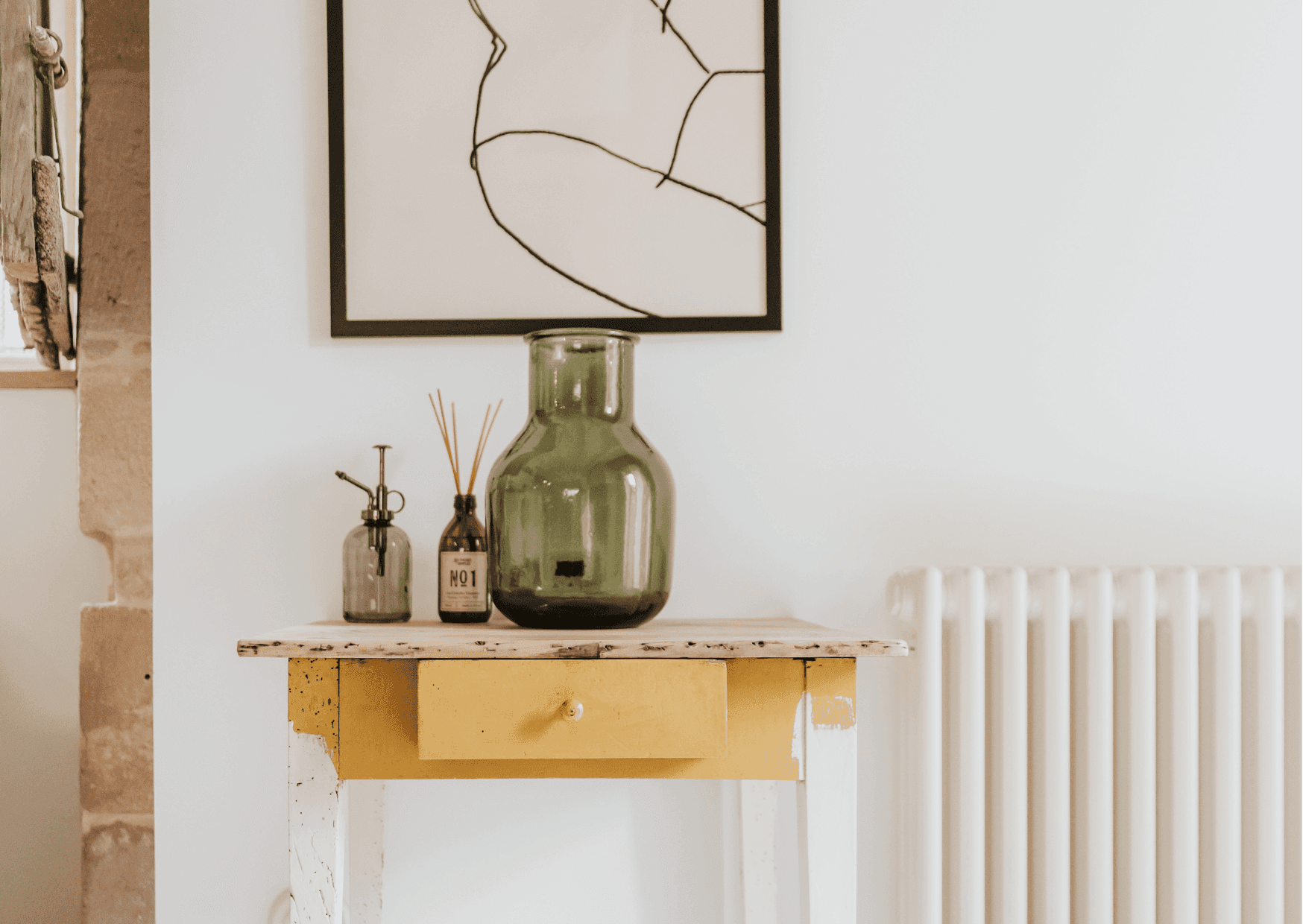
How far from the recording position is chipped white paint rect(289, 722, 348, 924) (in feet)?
2.52

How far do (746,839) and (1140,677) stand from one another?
0.56 meters

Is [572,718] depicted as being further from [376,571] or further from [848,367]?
[848,367]

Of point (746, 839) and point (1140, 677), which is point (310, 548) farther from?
point (1140, 677)

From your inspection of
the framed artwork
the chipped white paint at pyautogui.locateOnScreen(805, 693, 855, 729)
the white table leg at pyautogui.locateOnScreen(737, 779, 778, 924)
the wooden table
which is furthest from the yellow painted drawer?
the framed artwork

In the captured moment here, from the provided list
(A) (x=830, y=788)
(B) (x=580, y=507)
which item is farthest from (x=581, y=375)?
(A) (x=830, y=788)

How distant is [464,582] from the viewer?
0.99 metres

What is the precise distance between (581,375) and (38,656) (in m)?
1.26

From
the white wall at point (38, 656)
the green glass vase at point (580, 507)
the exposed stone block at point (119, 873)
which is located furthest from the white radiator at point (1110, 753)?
the white wall at point (38, 656)

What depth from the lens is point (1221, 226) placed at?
46.1 inches

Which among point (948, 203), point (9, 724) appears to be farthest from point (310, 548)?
point (948, 203)

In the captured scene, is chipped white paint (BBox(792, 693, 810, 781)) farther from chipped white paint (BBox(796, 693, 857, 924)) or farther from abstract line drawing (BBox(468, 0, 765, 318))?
abstract line drawing (BBox(468, 0, 765, 318))

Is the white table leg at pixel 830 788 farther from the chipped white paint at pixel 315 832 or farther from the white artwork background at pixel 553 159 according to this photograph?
the white artwork background at pixel 553 159

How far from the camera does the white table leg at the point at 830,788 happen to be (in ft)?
2.58

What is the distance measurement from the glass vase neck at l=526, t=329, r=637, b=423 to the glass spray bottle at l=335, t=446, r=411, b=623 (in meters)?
0.27
